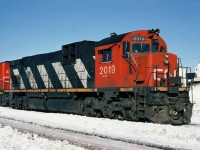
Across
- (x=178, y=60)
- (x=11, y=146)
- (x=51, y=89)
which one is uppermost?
(x=178, y=60)

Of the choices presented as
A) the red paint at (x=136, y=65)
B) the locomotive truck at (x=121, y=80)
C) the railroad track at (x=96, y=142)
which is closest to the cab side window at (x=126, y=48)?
the locomotive truck at (x=121, y=80)

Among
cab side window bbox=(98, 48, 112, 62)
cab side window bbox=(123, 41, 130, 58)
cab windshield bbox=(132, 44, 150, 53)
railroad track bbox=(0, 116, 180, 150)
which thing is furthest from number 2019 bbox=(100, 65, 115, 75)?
railroad track bbox=(0, 116, 180, 150)

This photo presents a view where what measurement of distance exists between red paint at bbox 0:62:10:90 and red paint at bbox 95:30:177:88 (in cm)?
1306

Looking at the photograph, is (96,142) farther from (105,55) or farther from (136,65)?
(105,55)

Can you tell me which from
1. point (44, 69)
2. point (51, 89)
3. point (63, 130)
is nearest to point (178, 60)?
point (63, 130)

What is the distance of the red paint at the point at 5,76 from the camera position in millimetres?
25062

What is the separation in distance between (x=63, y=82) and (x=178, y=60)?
7386 mm

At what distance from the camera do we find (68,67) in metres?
17.4

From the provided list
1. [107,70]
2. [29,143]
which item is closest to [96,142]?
[29,143]

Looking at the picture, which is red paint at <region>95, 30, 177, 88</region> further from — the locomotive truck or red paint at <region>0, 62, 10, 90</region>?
red paint at <region>0, 62, 10, 90</region>

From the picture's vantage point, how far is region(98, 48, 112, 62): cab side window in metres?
14.0

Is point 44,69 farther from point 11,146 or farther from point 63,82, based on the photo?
point 11,146

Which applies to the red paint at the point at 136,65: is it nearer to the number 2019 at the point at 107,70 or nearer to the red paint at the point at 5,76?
the number 2019 at the point at 107,70

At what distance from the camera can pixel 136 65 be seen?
12.9 metres
